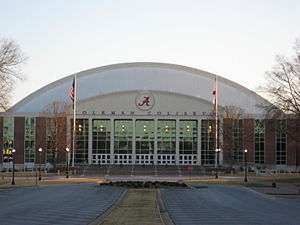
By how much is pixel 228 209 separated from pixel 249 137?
5804 centimetres

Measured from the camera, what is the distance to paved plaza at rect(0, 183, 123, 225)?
74.4 feet

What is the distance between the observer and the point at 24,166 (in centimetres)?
A: 8425

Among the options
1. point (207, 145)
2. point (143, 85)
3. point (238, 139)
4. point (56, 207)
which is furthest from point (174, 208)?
point (143, 85)

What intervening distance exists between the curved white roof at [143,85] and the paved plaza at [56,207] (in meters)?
51.6

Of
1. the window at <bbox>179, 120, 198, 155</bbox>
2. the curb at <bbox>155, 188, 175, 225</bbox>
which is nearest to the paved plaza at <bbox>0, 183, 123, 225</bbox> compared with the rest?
the curb at <bbox>155, 188, 175, 225</bbox>

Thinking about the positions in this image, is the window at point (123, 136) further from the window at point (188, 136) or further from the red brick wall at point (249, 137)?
the red brick wall at point (249, 137)

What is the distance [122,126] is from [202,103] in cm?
1471

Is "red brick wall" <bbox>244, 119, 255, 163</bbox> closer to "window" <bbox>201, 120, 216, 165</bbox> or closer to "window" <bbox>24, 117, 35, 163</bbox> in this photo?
"window" <bbox>201, 120, 216, 165</bbox>

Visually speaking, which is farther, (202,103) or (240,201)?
(202,103)

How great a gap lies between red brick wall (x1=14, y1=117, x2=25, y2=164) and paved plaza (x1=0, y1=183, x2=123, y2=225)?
48183mm

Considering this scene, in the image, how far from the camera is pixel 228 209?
90.3 ft

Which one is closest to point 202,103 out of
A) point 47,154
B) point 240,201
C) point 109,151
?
point 109,151

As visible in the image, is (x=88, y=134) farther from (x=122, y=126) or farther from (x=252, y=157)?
(x=252, y=157)

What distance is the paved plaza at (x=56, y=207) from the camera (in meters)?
22.7
